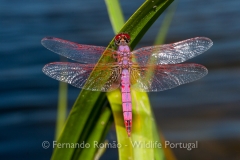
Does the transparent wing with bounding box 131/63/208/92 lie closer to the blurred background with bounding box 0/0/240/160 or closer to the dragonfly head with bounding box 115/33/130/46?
the dragonfly head with bounding box 115/33/130/46

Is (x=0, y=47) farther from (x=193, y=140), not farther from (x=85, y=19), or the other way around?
(x=193, y=140)

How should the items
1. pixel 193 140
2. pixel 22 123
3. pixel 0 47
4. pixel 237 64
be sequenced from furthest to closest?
pixel 0 47 < pixel 237 64 < pixel 22 123 < pixel 193 140

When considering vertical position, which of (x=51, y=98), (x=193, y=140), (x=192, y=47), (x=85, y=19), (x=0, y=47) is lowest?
(x=193, y=140)

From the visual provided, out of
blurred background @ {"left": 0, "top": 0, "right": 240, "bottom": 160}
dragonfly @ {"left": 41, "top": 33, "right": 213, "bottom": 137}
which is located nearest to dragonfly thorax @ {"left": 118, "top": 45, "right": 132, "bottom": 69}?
dragonfly @ {"left": 41, "top": 33, "right": 213, "bottom": 137}

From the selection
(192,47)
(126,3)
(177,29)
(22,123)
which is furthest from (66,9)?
(192,47)

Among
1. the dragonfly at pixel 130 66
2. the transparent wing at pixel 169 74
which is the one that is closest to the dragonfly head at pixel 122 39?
the dragonfly at pixel 130 66

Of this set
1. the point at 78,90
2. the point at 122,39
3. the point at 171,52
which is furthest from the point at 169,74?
the point at 78,90

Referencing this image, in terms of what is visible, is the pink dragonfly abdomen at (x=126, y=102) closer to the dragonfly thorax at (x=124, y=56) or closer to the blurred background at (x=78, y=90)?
the dragonfly thorax at (x=124, y=56)
